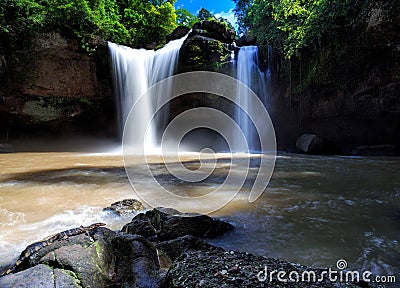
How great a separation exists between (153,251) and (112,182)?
11.1ft

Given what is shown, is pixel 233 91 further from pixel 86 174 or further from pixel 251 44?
pixel 86 174

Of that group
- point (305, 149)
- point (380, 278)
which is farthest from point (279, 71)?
point (380, 278)

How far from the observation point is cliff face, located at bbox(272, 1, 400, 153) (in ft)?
29.9

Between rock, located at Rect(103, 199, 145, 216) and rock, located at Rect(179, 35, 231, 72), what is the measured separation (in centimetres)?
1077

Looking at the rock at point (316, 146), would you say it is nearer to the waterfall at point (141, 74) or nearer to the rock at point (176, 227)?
the waterfall at point (141, 74)

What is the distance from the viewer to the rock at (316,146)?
10.4m

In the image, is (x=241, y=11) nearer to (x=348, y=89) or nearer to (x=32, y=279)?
(x=348, y=89)

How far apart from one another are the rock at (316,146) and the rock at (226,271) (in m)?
9.97

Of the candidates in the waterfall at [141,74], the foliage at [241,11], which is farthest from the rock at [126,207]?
the foliage at [241,11]

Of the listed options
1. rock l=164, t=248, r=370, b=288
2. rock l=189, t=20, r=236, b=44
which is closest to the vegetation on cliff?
rock l=189, t=20, r=236, b=44

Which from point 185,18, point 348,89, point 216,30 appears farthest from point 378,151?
point 185,18

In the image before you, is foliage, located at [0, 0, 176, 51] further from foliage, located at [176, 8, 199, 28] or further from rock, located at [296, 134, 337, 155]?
foliage, located at [176, 8, 199, 28]

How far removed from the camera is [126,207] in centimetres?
328

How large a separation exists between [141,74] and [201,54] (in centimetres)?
331
